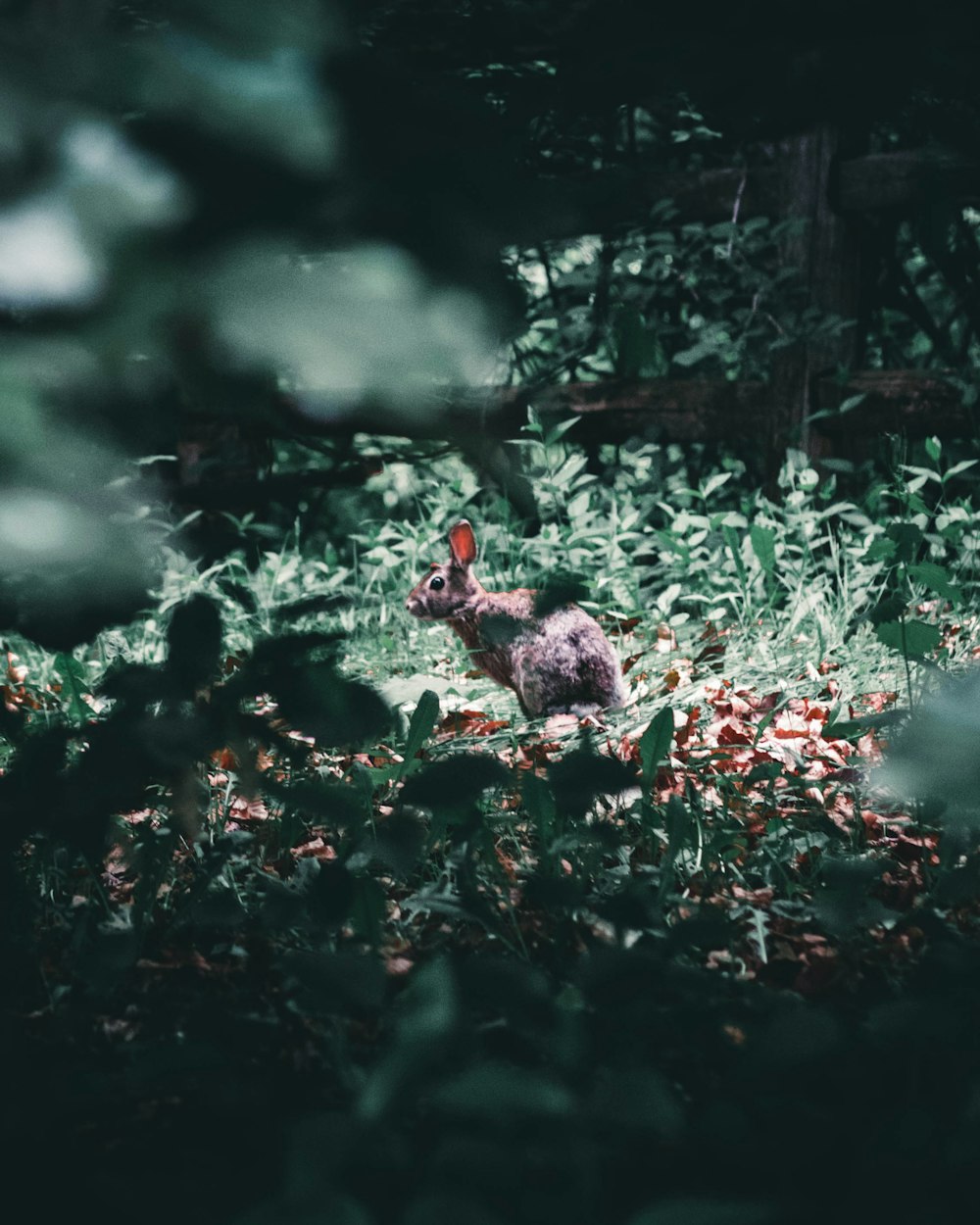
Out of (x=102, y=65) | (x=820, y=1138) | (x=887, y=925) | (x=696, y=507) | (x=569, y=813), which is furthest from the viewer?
(x=696, y=507)

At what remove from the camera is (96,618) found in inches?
30.2

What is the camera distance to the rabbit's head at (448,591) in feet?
10.2

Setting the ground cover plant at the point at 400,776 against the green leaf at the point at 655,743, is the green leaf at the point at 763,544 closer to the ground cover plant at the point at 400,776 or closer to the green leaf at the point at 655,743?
the ground cover plant at the point at 400,776

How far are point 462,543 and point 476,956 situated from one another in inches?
81.5

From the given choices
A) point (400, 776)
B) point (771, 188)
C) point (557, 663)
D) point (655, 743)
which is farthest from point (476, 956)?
point (771, 188)

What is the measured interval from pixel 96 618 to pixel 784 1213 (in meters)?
0.63

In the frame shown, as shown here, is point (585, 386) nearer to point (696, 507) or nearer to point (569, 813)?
point (696, 507)

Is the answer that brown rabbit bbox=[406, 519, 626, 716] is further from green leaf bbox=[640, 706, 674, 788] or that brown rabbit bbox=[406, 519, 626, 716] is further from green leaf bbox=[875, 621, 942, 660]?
green leaf bbox=[875, 621, 942, 660]

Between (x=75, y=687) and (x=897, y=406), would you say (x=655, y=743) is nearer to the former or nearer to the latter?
(x=75, y=687)

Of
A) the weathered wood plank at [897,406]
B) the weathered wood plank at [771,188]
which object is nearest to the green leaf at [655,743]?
the weathered wood plank at [771,188]

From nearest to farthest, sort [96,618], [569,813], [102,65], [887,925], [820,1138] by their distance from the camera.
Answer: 1. [102,65]
2. [96,618]
3. [820,1138]
4. [569,813]
5. [887,925]

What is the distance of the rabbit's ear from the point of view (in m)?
3.06

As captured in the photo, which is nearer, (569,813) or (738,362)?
(569,813)

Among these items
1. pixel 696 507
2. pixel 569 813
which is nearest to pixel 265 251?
pixel 569 813
